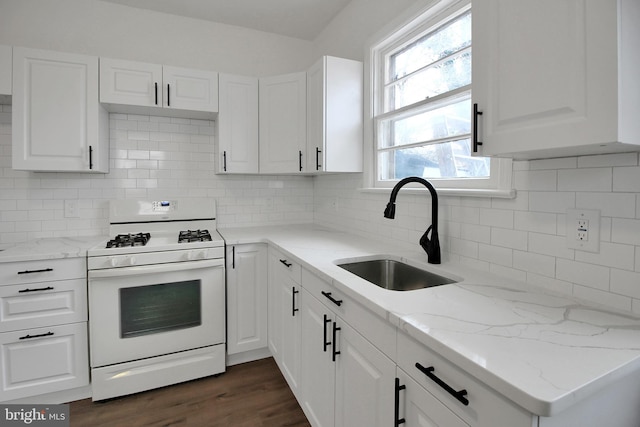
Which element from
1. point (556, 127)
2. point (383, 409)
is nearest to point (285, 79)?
point (556, 127)

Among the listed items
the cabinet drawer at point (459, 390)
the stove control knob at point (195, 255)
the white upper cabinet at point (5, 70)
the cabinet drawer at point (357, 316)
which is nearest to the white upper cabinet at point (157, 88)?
the white upper cabinet at point (5, 70)

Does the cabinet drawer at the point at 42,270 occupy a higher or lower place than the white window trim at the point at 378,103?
lower

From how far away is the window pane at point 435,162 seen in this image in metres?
1.65

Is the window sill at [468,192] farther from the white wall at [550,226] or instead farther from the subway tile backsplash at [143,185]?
the subway tile backsplash at [143,185]

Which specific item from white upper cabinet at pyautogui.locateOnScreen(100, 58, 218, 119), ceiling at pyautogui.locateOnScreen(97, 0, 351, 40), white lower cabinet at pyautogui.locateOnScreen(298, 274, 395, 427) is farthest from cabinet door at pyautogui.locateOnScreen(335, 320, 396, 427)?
ceiling at pyautogui.locateOnScreen(97, 0, 351, 40)

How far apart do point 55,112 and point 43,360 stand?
62.0 inches

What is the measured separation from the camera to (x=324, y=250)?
194 cm

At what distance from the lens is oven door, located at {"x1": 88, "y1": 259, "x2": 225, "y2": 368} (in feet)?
6.71

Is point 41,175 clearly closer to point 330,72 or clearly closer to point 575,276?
point 330,72

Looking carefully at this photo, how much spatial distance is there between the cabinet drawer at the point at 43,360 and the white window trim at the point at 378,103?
2128mm

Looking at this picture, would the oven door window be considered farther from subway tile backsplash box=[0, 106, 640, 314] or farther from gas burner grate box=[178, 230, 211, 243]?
subway tile backsplash box=[0, 106, 640, 314]

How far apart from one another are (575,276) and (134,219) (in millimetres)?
2806

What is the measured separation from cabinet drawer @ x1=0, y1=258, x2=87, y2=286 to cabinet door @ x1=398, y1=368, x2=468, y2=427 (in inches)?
78.7

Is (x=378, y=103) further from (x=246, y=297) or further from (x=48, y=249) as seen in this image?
(x=48, y=249)
